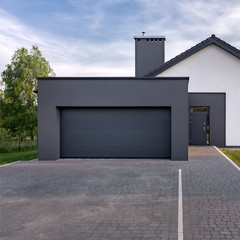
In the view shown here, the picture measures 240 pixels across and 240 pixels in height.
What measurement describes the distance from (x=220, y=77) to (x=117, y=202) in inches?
497

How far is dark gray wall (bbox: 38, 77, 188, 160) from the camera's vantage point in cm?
1098

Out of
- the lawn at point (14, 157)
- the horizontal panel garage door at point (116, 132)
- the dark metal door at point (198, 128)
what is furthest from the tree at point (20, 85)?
the horizontal panel garage door at point (116, 132)

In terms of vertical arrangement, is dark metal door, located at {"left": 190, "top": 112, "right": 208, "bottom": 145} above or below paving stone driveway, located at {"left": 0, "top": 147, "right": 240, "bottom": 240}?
above

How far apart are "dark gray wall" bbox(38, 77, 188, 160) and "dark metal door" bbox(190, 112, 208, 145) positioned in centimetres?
597

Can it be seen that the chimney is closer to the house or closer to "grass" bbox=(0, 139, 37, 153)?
the house

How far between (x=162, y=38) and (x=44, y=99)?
1225 centimetres

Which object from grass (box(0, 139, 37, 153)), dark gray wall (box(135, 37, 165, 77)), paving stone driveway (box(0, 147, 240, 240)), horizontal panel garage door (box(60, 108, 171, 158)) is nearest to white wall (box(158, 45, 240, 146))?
dark gray wall (box(135, 37, 165, 77))

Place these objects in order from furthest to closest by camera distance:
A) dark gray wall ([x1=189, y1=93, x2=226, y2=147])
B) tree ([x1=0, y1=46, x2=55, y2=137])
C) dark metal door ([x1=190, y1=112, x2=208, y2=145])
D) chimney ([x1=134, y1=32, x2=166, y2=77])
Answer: tree ([x1=0, y1=46, x2=55, y2=137])
chimney ([x1=134, y1=32, x2=166, y2=77])
dark metal door ([x1=190, y1=112, x2=208, y2=145])
dark gray wall ([x1=189, y1=93, x2=226, y2=147])

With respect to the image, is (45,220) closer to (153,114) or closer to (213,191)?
(213,191)

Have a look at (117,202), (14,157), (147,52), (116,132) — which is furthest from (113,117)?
(147,52)

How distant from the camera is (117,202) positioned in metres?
5.54

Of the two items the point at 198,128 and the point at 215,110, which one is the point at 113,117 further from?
the point at 215,110

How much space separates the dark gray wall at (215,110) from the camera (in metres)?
15.8

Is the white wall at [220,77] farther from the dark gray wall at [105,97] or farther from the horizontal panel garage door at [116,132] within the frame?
the horizontal panel garage door at [116,132]
